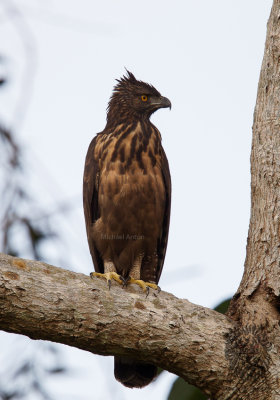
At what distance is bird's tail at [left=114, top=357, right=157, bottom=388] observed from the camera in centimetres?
420

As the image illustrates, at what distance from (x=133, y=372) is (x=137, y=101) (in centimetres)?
259

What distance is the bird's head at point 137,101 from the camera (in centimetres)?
568

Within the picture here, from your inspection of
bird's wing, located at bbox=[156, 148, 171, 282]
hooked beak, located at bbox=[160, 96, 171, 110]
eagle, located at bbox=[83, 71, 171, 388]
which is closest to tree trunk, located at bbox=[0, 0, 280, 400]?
eagle, located at bbox=[83, 71, 171, 388]

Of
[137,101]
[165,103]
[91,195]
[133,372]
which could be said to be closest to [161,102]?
[165,103]

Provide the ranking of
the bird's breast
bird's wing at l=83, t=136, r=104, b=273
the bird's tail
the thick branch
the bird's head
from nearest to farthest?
the thick branch → the bird's tail → the bird's breast → bird's wing at l=83, t=136, r=104, b=273 → the bird's head

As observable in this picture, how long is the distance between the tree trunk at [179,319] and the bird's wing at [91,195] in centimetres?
144

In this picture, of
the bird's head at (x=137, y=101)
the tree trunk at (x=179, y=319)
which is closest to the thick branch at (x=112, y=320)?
the tree trunk at (x=179, y=319)

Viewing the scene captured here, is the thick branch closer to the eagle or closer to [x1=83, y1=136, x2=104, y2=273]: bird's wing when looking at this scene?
the eagle

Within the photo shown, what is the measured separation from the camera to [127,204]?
486 cm

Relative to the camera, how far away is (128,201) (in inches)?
191

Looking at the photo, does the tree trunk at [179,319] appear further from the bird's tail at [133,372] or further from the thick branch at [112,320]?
the bird's tail at [133,372]

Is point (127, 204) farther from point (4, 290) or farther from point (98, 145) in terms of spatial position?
point (4, 290)

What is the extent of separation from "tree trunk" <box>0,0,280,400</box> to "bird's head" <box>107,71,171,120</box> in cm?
208

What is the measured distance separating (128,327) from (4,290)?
707mm
